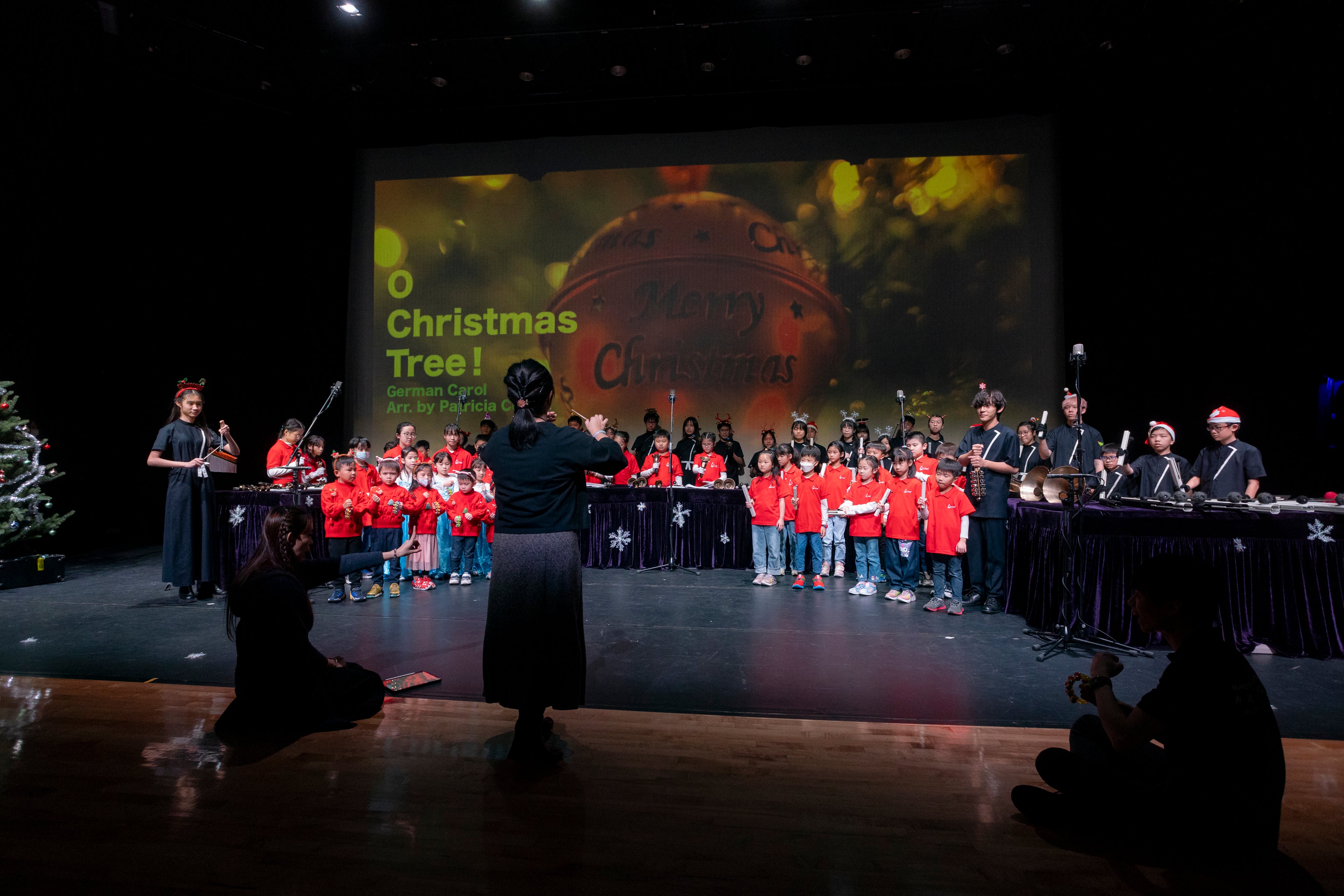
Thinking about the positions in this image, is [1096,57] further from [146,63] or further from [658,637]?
[146,63]

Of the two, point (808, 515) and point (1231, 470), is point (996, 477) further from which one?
point (808, 515)

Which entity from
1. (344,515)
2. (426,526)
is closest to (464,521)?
(426,526)

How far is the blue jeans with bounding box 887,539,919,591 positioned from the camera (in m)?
5.93

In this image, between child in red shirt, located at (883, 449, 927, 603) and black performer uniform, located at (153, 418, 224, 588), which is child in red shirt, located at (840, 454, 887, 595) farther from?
black performer uniform, located at (153, 418, 224, 588)

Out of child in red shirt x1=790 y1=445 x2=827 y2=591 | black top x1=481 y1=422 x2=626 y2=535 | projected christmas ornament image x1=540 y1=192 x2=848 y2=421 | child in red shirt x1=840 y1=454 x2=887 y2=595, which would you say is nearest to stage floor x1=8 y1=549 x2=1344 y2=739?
child in red shirt x1=840 y1=454 x2=887 y2=595

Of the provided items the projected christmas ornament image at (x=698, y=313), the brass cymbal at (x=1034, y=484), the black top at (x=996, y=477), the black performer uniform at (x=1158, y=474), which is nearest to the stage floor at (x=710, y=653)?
the black top at (x=996, y=477)

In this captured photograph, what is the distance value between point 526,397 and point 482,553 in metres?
4.53

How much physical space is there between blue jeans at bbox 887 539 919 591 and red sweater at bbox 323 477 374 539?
4822 millimetres

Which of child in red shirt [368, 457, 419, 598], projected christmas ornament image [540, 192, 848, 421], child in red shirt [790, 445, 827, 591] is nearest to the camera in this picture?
child in red shirt [368, 457, 419, 598]

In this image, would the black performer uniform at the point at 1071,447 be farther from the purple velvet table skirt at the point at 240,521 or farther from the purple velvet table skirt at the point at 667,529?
the purple velvet table skirt at the point at 240,521

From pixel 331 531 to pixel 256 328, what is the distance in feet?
18.1

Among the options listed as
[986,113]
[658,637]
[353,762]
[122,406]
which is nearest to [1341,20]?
[986,113]

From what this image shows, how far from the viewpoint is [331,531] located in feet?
18.2

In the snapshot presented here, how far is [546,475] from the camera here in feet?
8.14
